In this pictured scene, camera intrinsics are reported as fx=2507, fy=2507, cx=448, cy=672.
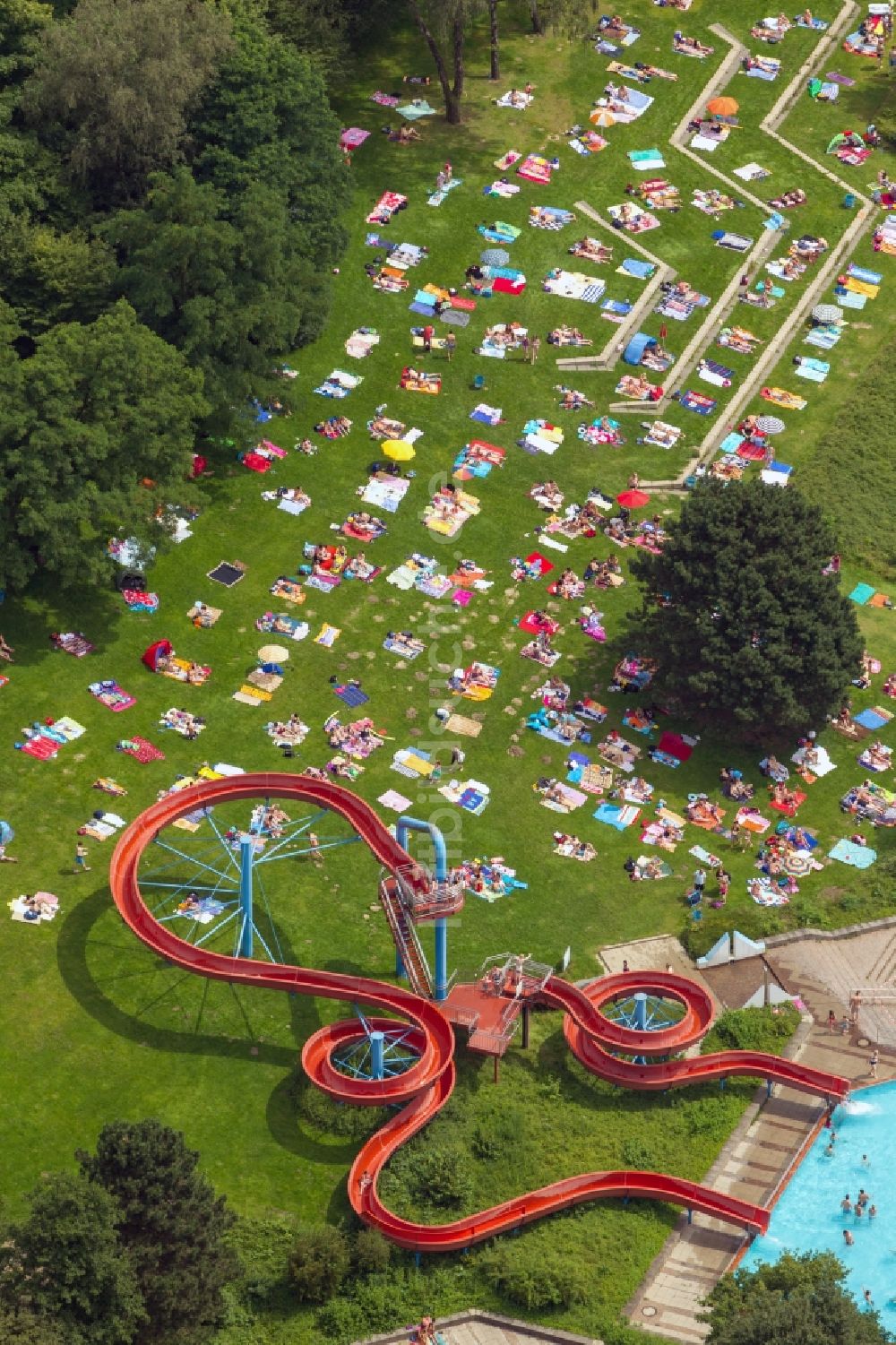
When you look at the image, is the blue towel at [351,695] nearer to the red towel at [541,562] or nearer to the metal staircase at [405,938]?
the red towel at [541,562]

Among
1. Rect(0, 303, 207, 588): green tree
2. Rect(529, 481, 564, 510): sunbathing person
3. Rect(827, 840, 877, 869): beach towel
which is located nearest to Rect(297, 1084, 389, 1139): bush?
Rect(827, 840, 877, 869): beach towel

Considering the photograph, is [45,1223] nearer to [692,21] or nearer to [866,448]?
[866,448]

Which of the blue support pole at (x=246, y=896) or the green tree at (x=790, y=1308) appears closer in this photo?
the green tree at (x=790, y=1308)

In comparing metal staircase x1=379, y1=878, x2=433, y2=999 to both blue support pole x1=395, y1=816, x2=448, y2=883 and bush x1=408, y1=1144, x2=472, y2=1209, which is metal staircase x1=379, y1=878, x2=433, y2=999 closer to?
blue support pole x1=395, y1=816, x2=448, y2=883

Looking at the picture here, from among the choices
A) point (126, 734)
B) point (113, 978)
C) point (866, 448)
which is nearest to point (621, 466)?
point (866, 448)

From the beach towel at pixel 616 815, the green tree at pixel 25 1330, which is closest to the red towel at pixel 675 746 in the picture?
the beach towel at pixel 616 815
